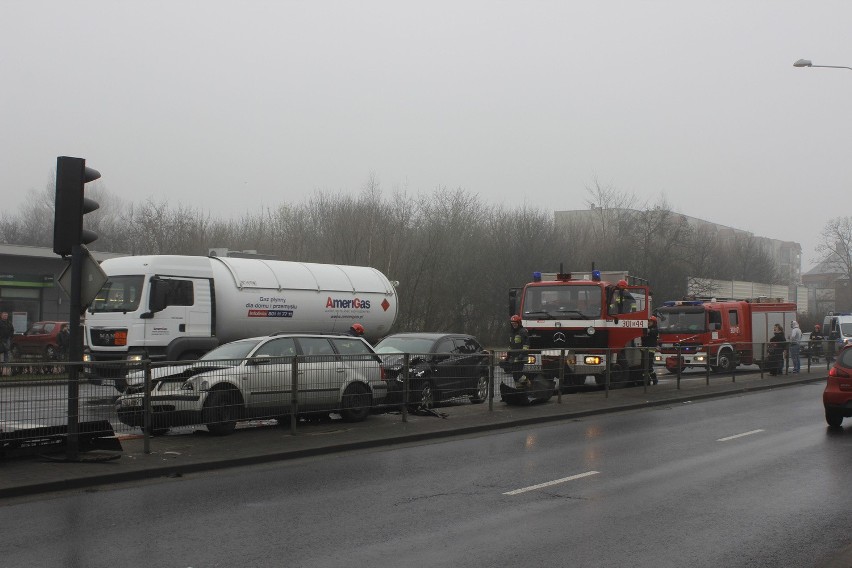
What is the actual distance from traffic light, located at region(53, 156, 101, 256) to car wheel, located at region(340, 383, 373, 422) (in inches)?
201

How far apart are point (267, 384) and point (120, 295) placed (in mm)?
9552

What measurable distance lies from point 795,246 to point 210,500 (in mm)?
143102

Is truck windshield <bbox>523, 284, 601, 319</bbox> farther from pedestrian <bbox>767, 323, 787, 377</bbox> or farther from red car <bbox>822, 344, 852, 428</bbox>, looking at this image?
pedestrian <bbox>767, 323, 787, 377</bbox>

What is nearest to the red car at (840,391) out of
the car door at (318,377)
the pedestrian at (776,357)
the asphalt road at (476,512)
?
the asphalt road at (476,512)

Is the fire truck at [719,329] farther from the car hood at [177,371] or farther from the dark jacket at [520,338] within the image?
the car hood at [177,371]

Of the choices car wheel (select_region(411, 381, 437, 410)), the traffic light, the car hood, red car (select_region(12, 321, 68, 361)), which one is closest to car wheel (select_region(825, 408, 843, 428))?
car wheel (select_region(411, 381, 437, 410))

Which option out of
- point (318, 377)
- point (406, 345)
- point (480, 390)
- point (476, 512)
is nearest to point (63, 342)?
point (406, 345)

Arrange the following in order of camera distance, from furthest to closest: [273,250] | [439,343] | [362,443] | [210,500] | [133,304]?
[273,250]
[133,304]
[439,343]
[362,443]
[210,500]

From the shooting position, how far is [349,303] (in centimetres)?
2564

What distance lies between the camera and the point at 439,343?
57.4ft

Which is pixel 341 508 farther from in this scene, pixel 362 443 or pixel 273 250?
pixel 273 250

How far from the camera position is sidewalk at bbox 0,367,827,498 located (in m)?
9.65

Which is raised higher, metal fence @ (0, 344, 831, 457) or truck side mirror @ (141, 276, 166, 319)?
truck side mirror @ (141, 276, 166, 319)

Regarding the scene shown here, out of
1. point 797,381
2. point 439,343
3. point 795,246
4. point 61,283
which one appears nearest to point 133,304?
point 439,343
